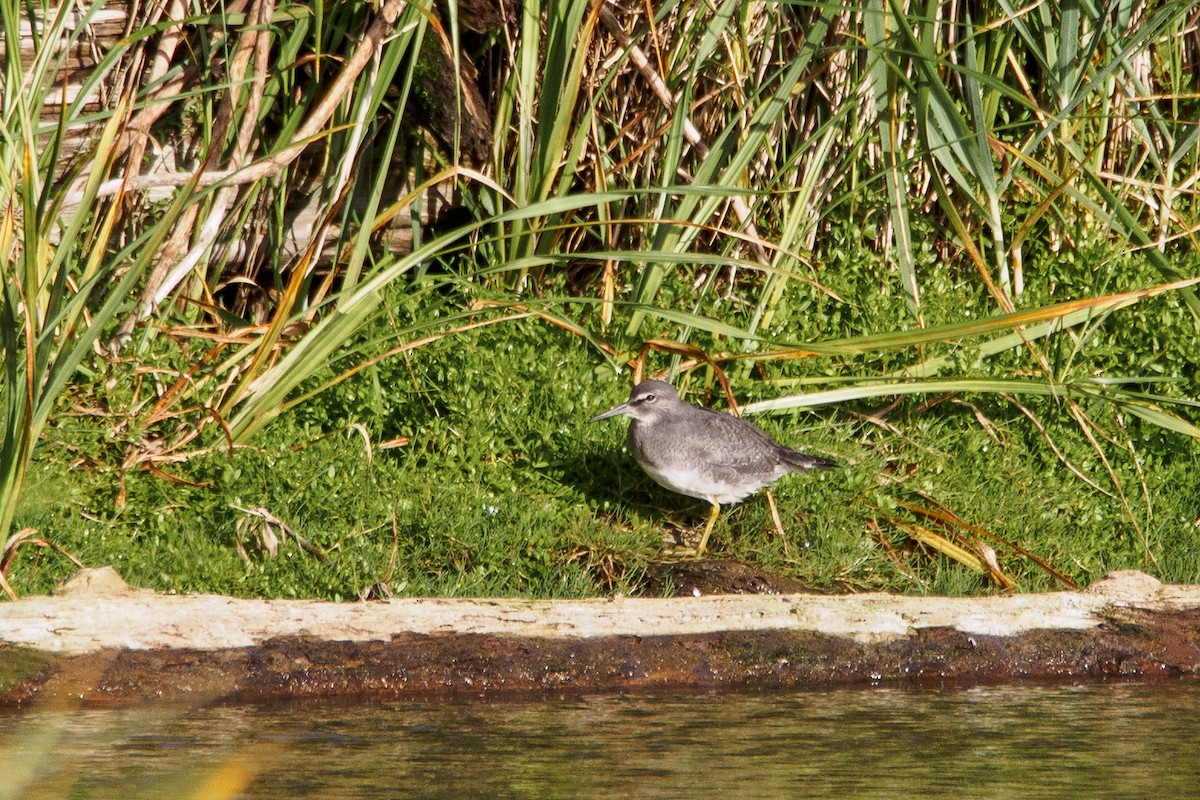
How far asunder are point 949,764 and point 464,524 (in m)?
2.52

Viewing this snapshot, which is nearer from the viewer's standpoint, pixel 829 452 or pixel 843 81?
pixel 829 452

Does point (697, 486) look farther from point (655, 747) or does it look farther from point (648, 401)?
point (655, 747)

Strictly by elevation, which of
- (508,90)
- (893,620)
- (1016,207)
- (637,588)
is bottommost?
(637,588)

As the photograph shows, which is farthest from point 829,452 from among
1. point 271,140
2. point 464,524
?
point 271,140

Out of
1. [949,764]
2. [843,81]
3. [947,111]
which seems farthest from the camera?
[843,81]

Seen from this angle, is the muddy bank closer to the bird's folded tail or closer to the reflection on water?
the reflection on water

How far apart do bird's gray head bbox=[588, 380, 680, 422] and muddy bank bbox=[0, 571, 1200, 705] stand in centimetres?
127

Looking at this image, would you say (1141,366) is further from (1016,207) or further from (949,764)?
(949,764)

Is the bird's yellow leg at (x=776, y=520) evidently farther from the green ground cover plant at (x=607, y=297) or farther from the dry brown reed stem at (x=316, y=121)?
the dry brown reed stem at (x=316, y=121)

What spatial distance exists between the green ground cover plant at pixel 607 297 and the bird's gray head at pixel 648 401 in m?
→ 0.33

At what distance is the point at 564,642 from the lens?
5113 mm

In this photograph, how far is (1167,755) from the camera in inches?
175

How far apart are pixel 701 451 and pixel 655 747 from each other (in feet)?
6.13

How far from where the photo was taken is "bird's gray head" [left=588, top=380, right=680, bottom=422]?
6.43 metres
